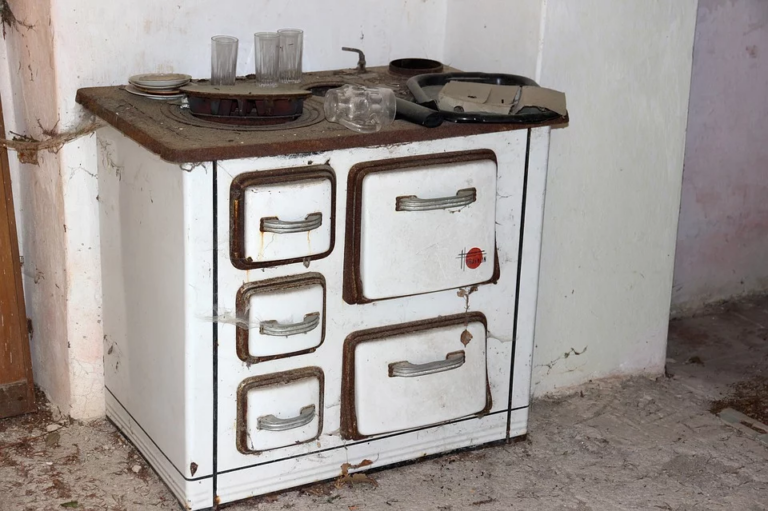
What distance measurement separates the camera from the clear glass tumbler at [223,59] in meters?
→ 2.63

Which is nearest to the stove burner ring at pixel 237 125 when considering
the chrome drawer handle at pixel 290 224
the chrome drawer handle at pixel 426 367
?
the chrome drawer handle at pixel 290 224

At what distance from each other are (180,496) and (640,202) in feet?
5.10

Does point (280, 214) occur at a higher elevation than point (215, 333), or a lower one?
higher

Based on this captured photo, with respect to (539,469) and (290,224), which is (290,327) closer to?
(290,224)

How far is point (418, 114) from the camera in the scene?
2465mm

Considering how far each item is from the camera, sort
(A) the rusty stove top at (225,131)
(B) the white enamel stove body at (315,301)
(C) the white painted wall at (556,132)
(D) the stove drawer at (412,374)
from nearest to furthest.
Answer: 1. (A) the rusty stove top at (225,131)
2. (B) the white enamel stove body at (315,301)
3. (D) the stove drawer at (412,374)
4. (C) the white painted wall at (556,132)

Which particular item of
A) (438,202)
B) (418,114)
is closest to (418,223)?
(438,202)

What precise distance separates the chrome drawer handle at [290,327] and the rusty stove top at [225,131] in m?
0.39

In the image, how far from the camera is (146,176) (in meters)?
2.43

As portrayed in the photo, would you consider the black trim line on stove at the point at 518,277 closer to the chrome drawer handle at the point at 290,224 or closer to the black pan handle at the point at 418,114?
the black pan handle at the point at 418,114

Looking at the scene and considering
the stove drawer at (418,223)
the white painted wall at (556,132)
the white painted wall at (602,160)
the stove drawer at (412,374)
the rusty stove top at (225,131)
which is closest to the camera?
the rusty stove top at (225,131)

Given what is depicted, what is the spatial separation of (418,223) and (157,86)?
0.72 m

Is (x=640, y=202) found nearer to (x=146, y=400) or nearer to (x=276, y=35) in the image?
(x=276, y=35)

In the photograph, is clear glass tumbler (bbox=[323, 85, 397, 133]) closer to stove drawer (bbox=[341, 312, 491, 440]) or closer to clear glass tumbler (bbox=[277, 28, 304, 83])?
clear glass tumbler (bbox=[277, 28, 304, 83])
